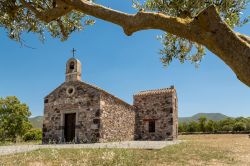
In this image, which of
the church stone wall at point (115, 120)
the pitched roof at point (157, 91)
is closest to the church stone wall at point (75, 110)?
the church stone wall at point (115, 120)

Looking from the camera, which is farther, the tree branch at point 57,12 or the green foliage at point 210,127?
the green foliage at point 210,127

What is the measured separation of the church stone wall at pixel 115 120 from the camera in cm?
2164

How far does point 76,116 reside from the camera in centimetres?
2231

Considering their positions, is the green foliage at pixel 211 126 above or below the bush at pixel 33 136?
above

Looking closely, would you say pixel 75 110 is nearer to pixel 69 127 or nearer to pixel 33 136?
pixel 69 127

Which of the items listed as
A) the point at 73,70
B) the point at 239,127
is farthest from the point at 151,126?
the point at 239,127

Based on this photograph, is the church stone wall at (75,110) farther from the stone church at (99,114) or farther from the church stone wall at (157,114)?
the church stone wall at (157,114)

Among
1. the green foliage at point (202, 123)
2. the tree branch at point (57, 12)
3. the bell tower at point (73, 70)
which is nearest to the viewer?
the tree branch at point (57, 12)

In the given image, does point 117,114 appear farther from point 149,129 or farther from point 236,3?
point 236,3

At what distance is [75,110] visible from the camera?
886 inches

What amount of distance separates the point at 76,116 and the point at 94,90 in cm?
261

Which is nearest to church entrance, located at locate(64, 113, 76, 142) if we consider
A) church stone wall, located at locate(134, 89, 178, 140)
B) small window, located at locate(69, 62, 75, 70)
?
small window, located at locate(69, 62, 75, 70)

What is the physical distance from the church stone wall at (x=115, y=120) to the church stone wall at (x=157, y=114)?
1.10 m

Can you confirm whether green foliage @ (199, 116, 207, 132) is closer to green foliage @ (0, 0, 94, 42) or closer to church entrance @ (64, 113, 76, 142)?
church entrance @ (64, 113, 76, 142)
